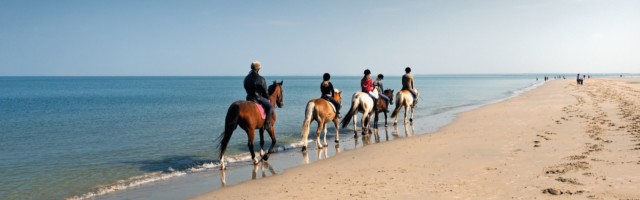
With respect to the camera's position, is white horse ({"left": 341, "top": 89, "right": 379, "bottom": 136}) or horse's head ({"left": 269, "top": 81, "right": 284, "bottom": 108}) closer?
horse's head ({"left": 269, "top": 81, "right": 284, "bottom": 108})

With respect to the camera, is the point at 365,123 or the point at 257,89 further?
the point at 365,123

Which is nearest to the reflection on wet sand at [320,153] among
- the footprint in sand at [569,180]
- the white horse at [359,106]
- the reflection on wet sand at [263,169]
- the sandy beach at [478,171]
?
the sandy beach at [478,171]

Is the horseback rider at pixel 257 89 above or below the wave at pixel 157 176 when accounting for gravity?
above

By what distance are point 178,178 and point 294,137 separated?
817cm

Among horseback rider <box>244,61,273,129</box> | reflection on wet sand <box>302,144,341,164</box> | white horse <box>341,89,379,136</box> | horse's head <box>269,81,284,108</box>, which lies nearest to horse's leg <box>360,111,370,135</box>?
white horse <box>341,89,379,136</box>

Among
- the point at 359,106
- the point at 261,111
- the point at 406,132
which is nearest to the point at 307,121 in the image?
the point at 261,111

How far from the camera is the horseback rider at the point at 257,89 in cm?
1168

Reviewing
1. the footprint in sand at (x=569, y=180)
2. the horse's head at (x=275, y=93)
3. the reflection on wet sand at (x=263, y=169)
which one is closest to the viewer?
the footprint in sand at (x=569, y=180)

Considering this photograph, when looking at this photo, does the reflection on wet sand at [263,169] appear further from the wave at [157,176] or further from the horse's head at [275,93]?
the horse's head at [275,93]

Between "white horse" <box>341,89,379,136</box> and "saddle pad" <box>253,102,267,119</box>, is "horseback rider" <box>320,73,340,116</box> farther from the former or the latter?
"saddle pad" <box>253,102,267,119</box>

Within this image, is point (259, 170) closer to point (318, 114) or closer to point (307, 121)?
point (307, 121)

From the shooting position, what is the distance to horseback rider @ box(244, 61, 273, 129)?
38.3 ft

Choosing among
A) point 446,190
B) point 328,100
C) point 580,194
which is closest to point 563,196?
point 580,194

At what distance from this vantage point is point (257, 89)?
38.7 ft
